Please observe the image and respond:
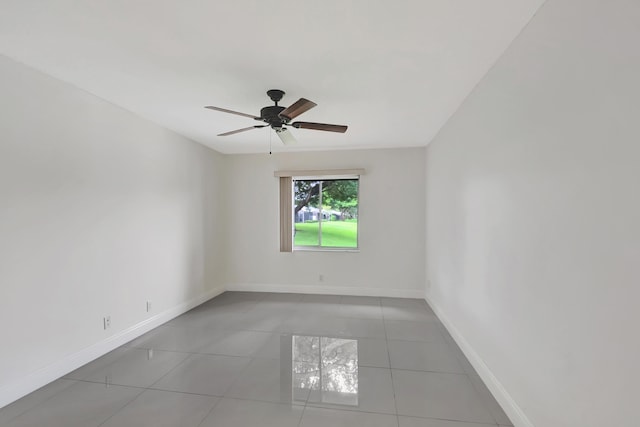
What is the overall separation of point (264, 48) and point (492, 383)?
2.91m

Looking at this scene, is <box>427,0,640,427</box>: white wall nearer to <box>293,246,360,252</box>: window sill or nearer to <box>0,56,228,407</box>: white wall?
<box>293,246,360,252</box>: window sill

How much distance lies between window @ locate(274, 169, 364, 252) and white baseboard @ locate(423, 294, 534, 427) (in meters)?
2.21

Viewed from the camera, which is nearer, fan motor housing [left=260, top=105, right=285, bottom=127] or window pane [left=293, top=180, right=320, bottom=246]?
fan motor housing [left=260, top=105, right=285, bottom=127]

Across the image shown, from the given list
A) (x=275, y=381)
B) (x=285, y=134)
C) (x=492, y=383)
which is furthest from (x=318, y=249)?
(x=492, y=383)

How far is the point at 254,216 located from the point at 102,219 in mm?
2429

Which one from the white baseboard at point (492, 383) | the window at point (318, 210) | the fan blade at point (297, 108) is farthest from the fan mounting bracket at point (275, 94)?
the white baseboard at point (492, 383)

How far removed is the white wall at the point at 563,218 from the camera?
3.35 ft

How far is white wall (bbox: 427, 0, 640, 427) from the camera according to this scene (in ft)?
3.35

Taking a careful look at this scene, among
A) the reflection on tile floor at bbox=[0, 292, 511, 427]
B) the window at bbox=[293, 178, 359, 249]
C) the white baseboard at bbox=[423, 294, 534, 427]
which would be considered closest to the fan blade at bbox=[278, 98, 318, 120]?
the reflection on tile floor at bbox=[0, 292, 511, 427]

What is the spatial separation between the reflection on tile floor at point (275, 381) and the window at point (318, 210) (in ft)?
5.26

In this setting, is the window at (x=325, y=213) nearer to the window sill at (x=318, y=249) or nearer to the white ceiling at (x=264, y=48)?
the window sill at (x=318, y=249)

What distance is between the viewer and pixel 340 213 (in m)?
4.86

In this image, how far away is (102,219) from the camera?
2.70 meters

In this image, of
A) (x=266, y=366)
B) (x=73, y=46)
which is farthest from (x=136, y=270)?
(x=73, y=46)
